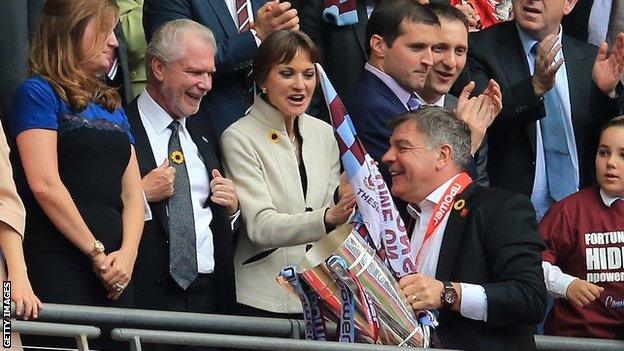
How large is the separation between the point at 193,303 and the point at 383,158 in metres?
1.06

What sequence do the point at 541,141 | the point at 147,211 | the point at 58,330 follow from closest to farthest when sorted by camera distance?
the point at 58,330 → the point at 147,211 → the point at 541,141

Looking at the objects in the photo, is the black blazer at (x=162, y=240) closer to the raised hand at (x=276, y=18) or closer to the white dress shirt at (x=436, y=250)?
the raised hand at (x=276, y=18)

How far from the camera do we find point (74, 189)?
6895 mm

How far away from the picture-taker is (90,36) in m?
7.00

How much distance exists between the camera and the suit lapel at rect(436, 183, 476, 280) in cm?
687

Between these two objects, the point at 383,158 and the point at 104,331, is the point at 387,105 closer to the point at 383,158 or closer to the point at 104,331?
the point at 383,158

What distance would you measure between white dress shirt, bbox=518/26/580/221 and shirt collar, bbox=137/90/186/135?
2.08 metres

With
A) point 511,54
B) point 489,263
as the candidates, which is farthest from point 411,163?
point 511,54

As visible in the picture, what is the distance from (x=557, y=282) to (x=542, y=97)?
1147mm

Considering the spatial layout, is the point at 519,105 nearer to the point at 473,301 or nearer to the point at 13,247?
the point at 473,301

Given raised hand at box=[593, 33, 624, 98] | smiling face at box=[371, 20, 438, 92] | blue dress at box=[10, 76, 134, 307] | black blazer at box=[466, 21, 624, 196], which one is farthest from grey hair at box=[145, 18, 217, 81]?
raised hand at box=[593, 33, 624, 98]

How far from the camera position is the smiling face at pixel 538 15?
9.00m

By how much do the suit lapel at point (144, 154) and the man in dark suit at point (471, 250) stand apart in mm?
Result: 1062


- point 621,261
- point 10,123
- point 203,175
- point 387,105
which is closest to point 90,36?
point 10,123
